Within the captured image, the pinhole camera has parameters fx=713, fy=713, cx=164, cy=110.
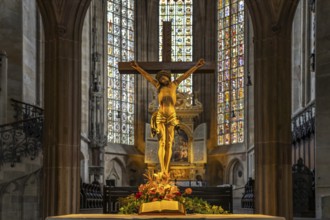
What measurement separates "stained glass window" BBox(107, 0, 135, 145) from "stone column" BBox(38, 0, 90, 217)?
53.1 ft

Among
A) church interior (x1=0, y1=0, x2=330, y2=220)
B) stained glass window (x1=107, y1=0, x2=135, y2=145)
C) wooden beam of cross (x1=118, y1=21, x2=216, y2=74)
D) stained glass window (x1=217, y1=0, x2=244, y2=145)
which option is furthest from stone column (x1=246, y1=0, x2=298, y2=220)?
stained glass window (x1=107, y1=0, x2=135, y2=145)

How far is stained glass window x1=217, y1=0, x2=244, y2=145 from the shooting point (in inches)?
1166

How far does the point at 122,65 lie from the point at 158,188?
3611 mm

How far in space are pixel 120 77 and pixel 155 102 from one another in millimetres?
1840

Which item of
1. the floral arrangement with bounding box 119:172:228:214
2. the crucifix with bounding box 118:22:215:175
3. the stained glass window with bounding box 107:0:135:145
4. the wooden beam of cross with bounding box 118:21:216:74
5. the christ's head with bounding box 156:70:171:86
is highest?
the stained glass window with bounding box 107:0:135:145

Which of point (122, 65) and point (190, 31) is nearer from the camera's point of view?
point (122, 65)

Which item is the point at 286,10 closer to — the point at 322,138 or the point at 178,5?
the point at 322,138

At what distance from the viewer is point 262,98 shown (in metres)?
13.1

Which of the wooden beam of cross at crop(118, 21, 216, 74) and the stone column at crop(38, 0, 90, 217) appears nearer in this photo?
the wooden beam of cross at crop(118, 21, 216, 74)

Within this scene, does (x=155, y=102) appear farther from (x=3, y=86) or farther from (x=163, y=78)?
(x=163, y=78)

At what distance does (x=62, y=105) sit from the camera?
13070 mm

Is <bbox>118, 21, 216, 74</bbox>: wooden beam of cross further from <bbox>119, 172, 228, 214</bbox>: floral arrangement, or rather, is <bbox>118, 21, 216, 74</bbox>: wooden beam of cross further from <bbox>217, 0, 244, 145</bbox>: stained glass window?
<bbox>217, 0, 244, 145</bbox>: stained glass window

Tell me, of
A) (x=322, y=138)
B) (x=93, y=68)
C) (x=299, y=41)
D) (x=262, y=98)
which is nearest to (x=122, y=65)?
(x=262, y=98)

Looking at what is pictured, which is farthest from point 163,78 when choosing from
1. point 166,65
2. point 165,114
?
point 166,65
